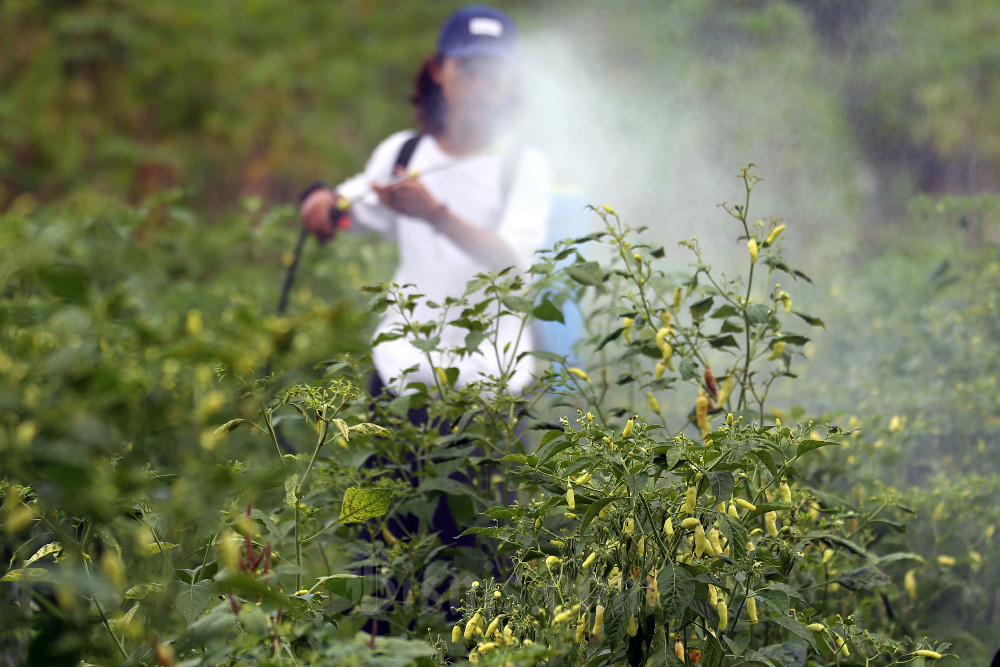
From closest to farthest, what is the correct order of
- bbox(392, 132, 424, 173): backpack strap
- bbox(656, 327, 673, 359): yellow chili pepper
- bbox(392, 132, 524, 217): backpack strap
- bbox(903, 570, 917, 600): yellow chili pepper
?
bbox(656, 327, 673, 359): yellow chili pepper < bbox(903, 570, 917, 600): yellow chili pepper < bbox(392, 132, 524, 217): backpack strap < bbox(392, 132, 424, 173): backpack strap

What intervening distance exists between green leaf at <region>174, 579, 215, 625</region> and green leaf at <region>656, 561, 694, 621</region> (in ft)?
1.81

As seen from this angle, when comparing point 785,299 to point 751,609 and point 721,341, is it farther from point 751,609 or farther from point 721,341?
point 751,609

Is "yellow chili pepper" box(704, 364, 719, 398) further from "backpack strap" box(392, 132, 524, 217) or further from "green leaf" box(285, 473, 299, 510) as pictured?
"backpack strap" box(392, 132, 524, 217)

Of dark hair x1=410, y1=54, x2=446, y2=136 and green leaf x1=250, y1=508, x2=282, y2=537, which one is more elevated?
dark hair x1=410, y1=54, x2=446, y2=136

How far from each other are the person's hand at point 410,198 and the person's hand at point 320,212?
305 mm

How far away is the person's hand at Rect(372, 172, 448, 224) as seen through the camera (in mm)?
2797

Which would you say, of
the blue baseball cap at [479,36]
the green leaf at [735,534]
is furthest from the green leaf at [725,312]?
the blue baseball cap at [479,36]

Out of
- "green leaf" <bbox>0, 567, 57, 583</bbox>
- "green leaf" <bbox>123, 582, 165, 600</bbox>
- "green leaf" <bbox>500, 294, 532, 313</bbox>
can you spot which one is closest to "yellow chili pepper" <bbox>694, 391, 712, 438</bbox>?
"green leaf" <bbox>500, 294, 532, 313</bbox>

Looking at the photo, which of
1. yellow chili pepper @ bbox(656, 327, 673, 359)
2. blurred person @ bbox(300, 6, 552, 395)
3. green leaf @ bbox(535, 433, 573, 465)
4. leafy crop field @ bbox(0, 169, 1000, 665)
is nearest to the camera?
leafy crop field @ bbox(0, 169, 1000, 665)

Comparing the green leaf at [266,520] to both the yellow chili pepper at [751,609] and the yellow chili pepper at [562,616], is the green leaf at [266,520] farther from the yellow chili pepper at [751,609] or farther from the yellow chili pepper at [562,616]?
the yellow chili pepper at [751,609]

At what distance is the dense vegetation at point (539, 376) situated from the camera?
41.9 inches

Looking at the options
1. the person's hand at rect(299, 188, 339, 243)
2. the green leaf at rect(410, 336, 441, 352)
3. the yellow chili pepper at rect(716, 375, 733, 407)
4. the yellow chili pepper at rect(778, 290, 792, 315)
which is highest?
the person's hand at rect(299, 188, 339, 243)

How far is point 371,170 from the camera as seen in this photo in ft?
10.5

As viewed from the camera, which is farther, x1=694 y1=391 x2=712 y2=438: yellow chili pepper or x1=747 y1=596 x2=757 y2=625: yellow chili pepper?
x1=694 y1=391 x2=712 y2=438: yellow chili pepper
